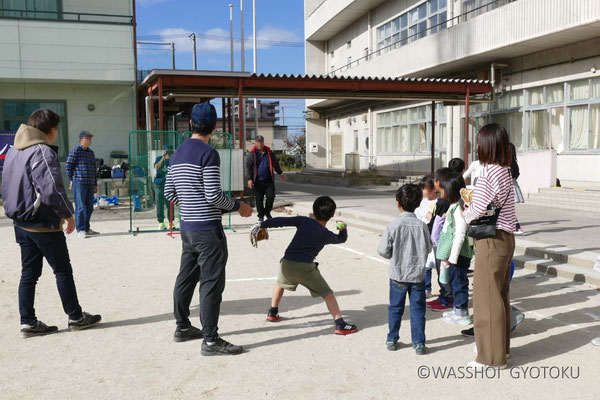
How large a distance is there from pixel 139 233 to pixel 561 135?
13.4m

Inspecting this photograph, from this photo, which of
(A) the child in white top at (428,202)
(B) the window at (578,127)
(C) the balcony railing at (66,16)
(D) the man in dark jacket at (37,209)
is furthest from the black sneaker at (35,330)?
(B) the window at (578,127)

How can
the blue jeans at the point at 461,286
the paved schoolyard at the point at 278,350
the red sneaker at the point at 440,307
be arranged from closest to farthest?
the paved schoolyard at the point at 278,350
the blue jeans at the point at 461,286
the red sneaker at the point at 440,307

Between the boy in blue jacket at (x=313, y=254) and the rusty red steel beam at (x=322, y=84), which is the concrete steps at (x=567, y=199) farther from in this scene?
the boy in blue jacket at (x=313, y=254)

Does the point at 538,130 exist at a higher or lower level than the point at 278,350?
higher

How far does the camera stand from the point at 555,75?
56.3ft

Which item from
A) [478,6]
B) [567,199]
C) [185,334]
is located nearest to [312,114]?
[478,6]

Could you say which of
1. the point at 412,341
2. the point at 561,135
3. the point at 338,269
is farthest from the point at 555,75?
the point at 412,341

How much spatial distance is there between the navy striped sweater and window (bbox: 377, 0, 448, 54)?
19452mm

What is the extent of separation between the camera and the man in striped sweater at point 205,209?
4.08m

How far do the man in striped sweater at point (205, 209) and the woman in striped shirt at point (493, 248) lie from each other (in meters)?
1.70

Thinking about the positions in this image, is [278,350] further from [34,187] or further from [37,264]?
[34,187]

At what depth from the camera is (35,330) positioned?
4.62 m

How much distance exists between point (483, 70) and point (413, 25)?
594 cm

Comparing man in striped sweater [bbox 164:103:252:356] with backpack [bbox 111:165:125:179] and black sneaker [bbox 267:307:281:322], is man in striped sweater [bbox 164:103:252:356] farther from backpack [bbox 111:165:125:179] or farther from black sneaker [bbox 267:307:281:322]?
backpack [bbox 111:165:125:179]
